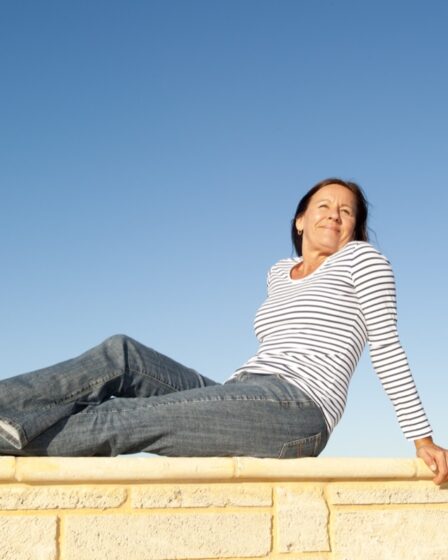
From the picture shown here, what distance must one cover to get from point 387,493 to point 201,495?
3.05 ft

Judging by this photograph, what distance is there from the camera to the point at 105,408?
3.41 m

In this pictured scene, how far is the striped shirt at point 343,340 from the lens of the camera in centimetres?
369

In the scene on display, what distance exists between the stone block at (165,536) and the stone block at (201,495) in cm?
5

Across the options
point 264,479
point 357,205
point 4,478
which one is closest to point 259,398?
point 264,479

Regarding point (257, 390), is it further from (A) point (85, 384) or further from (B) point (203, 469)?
(A) point (85, 384)

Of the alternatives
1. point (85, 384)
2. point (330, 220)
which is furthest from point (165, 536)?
point (330, 220)

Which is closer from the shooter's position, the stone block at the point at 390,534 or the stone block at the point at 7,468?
the stone block at the point at 7,468

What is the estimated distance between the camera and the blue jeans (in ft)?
10.7

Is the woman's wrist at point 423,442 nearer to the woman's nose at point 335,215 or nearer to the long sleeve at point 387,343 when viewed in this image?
the long sleeve at point 387,343

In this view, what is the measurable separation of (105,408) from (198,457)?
0.46m

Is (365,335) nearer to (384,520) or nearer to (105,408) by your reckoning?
(384,520)

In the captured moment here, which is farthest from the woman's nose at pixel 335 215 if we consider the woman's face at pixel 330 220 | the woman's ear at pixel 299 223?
the woman's ear at pixel 299 223

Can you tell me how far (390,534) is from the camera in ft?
12.0

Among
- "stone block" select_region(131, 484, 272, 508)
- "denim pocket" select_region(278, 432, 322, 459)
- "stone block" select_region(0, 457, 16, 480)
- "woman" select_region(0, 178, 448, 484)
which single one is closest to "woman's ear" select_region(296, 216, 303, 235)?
"woman" select_region(0, 178, 448, 484)
